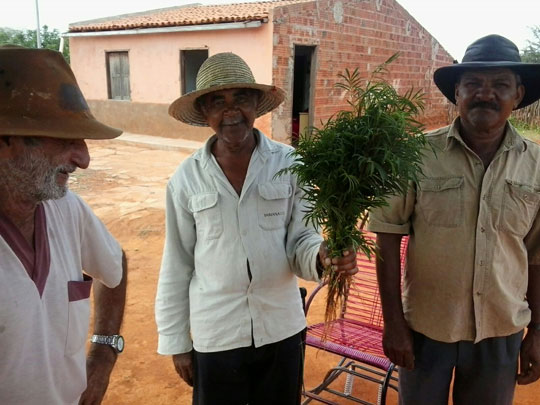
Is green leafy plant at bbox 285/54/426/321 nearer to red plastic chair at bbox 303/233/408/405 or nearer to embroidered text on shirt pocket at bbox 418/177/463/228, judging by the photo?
embroidered text on shirt pocket at bbox 418/177/463/228

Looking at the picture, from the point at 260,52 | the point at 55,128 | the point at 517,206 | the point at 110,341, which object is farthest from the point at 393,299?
the point at 260,52

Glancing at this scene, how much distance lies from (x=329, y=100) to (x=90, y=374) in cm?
1254

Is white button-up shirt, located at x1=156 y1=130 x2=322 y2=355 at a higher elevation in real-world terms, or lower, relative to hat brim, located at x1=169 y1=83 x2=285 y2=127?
lower

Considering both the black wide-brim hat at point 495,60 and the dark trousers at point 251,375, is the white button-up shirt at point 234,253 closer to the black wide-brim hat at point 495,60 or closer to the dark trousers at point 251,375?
the dark trousers at point 251,375

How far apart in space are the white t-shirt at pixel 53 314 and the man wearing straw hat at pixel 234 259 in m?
0.48

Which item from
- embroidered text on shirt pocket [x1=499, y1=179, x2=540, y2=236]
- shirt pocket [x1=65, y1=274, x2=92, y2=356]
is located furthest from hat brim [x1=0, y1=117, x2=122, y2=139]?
embroidered text on shirt pocket [x1=499, y1=179, x2=540, y2=236]

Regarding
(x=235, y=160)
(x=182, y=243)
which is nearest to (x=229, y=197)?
(x=235, y=160)

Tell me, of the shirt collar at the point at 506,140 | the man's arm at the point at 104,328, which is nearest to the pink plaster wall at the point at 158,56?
the shirt collar at the point at 506,140

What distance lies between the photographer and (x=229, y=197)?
7.06 feet

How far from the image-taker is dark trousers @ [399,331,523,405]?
2197 millimetres

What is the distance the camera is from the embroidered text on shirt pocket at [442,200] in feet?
6.92

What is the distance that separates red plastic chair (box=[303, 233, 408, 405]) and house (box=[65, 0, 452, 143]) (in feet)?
27.0

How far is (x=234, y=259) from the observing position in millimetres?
2115

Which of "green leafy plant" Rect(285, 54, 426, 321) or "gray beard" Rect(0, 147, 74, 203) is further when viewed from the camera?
"green leafy plant" Rect(285, 54, 426, 321)
